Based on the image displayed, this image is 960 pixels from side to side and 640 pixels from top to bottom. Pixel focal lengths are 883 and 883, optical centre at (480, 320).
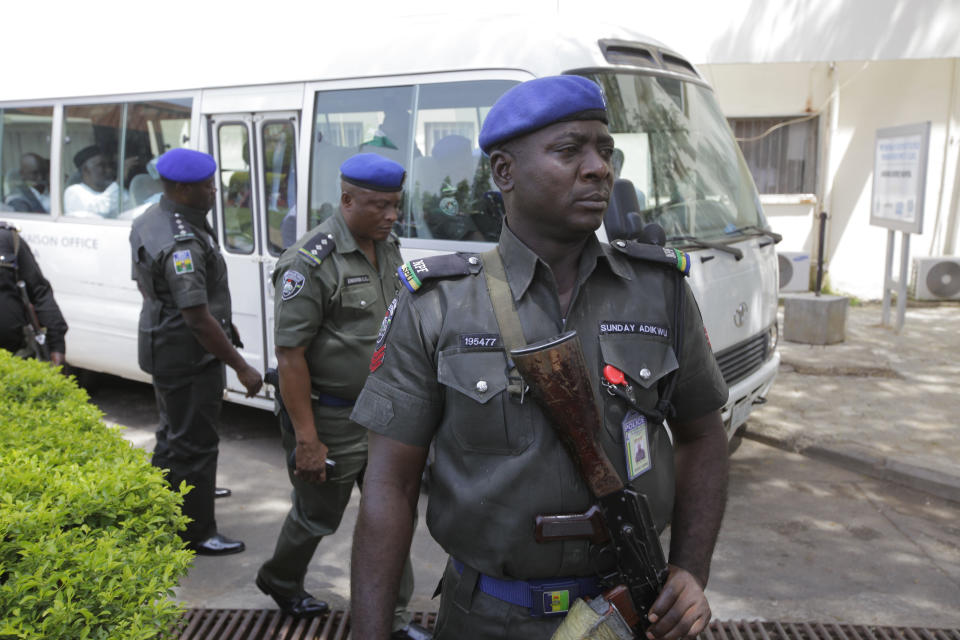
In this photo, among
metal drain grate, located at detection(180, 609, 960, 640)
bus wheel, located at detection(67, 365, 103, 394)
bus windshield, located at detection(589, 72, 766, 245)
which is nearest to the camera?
metal drain grate, located at detection(180, 609, 960, 640)

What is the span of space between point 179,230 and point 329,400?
4.03 ft

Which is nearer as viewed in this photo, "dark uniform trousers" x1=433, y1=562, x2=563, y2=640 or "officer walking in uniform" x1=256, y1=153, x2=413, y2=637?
"dark uniform trousers" x1=433, y1=562, x2=563, y2=640

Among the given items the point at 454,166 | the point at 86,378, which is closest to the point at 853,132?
the point at 454,166

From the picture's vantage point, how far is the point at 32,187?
723 cm

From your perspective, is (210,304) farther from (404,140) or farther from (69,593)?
(69,593)

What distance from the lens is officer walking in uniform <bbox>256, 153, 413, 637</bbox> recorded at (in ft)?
10.8

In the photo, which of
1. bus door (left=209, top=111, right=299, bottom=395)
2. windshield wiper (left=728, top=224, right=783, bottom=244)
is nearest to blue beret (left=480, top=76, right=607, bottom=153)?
windshield wiper (left=728, top=224, right=783, bottom=244)

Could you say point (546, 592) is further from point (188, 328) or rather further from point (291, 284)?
point (188, 328)

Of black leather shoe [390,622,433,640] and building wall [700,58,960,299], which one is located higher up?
building wall [700,58,960,299]

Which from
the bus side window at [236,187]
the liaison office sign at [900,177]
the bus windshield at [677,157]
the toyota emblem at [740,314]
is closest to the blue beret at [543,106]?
the bus windshield at [677,157]

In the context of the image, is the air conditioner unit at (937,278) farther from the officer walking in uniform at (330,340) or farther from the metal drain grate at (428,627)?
the officer walking in uniform at (330,340)

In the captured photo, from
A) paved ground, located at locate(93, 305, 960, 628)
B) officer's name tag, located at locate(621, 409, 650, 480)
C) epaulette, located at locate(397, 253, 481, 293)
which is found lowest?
paved ground, located at locate(93, 305, 960, 628)

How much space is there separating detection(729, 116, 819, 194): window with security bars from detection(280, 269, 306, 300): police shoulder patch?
343 inches

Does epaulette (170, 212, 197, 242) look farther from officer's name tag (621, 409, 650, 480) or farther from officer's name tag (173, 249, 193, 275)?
officer's name tag (621, 409, 650, 480)
